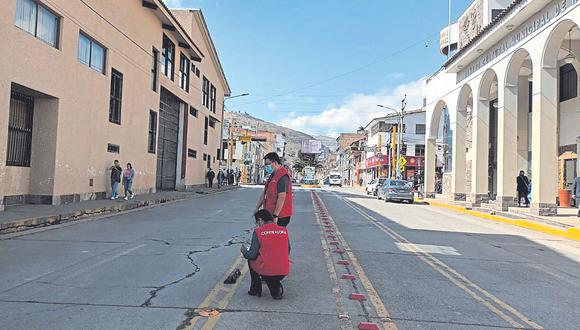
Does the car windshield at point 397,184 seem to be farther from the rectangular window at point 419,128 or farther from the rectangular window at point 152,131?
the rectangular window at point 419,128

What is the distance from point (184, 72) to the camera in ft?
110

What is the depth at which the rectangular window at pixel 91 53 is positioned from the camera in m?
17.5

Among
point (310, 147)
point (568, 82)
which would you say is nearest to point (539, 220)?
point (568, 82)

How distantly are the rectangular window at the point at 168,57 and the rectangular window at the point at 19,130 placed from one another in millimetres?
13384

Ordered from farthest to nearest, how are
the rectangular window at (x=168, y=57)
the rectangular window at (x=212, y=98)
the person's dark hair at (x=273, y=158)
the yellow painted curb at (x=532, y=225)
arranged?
1. the rectangular window at (x=212, y=98)
2. the rectangular window at (x=168, y=57)
3. the yellow painted curb at (x=532, y=225)
4. the person's dark hair at (x=273, y=158)

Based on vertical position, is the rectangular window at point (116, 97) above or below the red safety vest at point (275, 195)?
above

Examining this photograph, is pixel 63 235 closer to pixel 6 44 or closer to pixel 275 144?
pixel 6 44

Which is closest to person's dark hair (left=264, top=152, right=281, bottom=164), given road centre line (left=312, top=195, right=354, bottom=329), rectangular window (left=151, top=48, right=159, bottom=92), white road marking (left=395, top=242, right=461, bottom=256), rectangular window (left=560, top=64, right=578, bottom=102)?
road centre line (left=312, top=195, right=354, bottom=329)

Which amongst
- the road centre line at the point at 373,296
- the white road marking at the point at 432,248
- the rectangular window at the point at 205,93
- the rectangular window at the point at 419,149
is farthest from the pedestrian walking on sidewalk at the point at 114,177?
the rectangular window at the point at 419,149

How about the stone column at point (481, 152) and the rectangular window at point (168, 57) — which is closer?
the stone column at point (481, 152)

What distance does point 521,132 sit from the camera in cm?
2841

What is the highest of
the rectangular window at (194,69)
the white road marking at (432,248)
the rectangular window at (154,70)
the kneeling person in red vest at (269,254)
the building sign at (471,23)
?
the building sign at (471,23)

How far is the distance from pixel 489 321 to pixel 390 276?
2.21 metres

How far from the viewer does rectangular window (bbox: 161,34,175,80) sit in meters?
28.5
